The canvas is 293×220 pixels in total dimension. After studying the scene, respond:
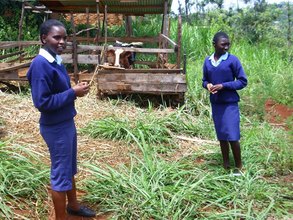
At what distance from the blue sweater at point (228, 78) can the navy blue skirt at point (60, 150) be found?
177 centimetres

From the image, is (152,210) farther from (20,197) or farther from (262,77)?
(262,77)

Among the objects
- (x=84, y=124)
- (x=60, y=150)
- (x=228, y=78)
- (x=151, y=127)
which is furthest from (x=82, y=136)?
(x=60, y=150)

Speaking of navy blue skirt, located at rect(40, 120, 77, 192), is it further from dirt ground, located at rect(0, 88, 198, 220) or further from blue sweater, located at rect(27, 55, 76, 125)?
dirt ground, located at rect(0, 88, 198, 220)

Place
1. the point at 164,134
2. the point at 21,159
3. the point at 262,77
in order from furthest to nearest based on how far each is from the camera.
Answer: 1. the point at 262,77
2. the point at 164,134
3. the point at 21,159

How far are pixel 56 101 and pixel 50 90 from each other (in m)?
0.09

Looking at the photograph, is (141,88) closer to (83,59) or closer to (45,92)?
(83,59)

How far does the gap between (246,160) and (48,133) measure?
2.55 meters

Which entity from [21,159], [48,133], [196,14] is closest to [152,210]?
[48,133]

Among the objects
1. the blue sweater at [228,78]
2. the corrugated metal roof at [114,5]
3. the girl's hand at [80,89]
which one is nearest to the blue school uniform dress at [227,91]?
Answer: the blue sweater at [228,78]

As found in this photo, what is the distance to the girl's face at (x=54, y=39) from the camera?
276 cm

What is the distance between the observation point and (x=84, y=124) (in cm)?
575

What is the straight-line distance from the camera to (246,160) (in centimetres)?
453

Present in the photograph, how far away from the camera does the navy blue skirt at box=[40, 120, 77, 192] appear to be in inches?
112

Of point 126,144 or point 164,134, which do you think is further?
point 164,134
